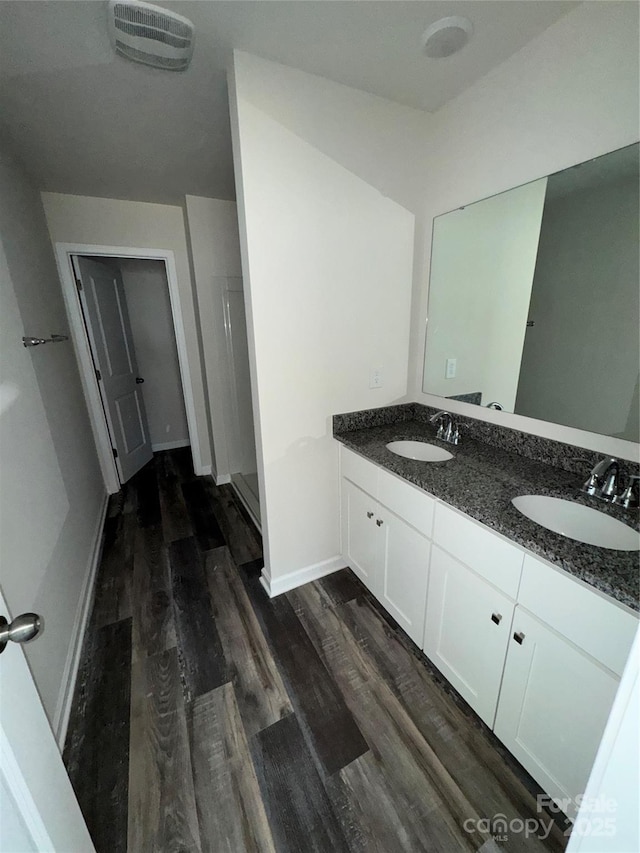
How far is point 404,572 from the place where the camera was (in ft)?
5.02

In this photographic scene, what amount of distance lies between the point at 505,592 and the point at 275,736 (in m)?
1.00

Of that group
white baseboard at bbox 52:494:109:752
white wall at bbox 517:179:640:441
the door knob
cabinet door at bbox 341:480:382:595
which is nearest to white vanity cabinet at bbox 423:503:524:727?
cabinet door at bbox 341:480:382:595

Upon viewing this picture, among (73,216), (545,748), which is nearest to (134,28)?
(73,216)

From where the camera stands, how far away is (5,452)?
1217 mm

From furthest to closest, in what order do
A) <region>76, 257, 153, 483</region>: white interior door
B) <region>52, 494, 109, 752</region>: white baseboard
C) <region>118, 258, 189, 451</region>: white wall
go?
<region>118, 258, 189, 451</region>: white wall → <region>76, 257, 153, 483</region>: white interior door → <region>52, 494, 109, 752</region>: white baseboard

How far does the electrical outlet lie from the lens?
1.91 m

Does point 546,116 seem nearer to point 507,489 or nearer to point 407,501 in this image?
point 507,489

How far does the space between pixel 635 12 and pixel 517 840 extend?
252 cm

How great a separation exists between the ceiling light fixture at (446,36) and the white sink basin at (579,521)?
5.48 feet

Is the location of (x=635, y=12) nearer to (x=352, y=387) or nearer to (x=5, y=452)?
(x=352, y=387)

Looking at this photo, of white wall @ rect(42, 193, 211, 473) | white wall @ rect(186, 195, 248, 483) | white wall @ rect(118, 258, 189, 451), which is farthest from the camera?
white wall @ rect(118, 258, 189, 451)

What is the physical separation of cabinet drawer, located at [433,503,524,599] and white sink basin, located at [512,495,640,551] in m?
0.17

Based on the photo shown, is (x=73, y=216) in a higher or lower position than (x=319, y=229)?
higher

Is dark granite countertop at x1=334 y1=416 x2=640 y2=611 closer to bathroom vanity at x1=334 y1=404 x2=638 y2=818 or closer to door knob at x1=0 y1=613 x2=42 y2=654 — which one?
bathroom vanity at x1=334 y1=404 x2=638 y2=818
